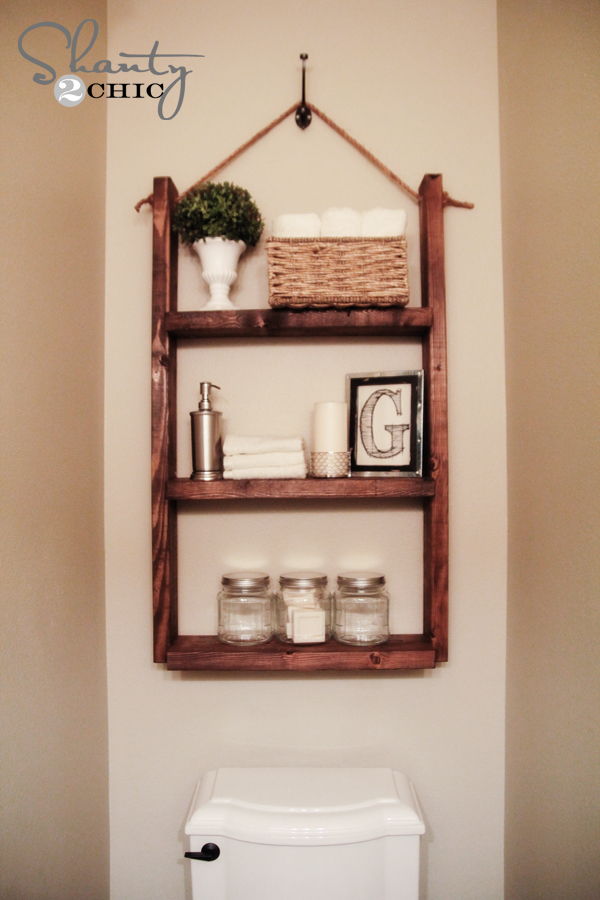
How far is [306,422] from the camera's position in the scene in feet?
4.14

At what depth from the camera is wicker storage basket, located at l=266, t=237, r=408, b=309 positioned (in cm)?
108

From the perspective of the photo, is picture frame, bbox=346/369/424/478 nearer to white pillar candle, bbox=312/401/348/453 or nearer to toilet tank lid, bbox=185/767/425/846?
white pillar candle, bbox=312/401/348/453

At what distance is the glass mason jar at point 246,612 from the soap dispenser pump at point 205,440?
22cm

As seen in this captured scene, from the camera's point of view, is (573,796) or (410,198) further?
(410,198)

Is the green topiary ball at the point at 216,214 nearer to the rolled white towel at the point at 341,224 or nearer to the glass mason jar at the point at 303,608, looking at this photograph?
the rolled white towel at the point at 341,224

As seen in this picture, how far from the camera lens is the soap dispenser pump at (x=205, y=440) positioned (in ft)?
3.76

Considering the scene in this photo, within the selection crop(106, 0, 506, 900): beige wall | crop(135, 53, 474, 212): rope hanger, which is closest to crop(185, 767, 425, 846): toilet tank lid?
crop(106, 0, 506, 900): beige wall

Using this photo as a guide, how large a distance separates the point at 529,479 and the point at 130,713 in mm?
1006

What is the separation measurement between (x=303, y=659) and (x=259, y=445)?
1.44ft

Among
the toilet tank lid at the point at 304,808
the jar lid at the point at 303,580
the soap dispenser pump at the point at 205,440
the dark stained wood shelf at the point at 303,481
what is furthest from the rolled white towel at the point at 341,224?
the toilet tank lid at the point at 304,808

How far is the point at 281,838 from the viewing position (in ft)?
3.29

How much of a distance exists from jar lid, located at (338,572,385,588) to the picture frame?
0.21 metres

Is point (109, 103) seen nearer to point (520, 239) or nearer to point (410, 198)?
point (410, 198)

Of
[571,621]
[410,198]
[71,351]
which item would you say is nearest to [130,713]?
[71,351]
